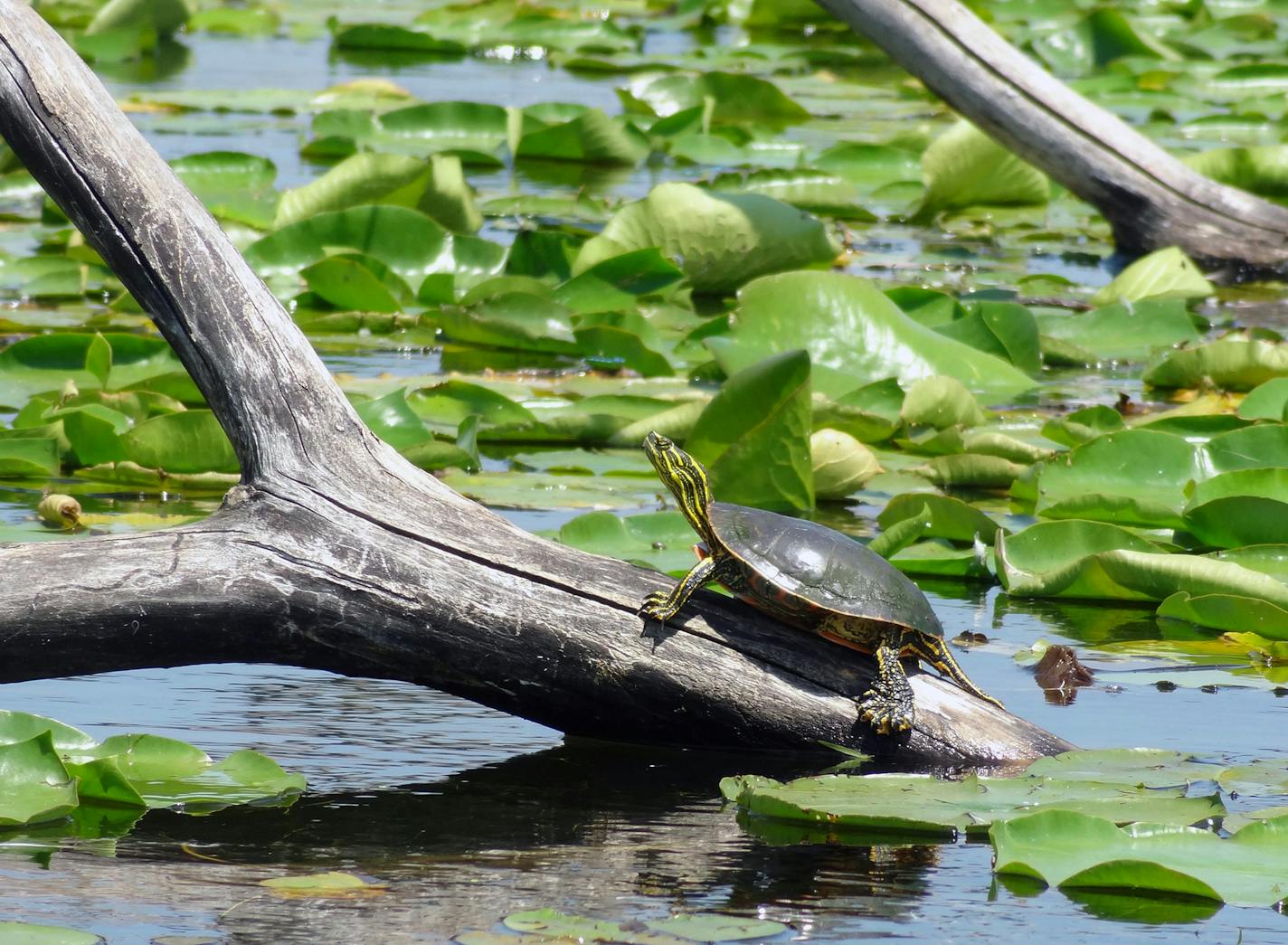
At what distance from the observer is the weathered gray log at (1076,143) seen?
6.83m

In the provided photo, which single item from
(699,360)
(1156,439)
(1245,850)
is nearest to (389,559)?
(1245,850)

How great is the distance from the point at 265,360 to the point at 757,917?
4.33 ft

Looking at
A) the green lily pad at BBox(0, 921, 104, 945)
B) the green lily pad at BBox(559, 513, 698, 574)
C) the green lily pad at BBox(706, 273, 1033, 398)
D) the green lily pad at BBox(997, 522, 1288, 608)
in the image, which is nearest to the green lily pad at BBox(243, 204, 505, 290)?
the green lily pad at BBox(706, 273, 1033, 398)

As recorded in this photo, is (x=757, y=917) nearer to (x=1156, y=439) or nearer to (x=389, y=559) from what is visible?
(x=389, y=559)

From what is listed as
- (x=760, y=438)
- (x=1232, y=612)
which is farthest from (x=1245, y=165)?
(x=1232, y=612)

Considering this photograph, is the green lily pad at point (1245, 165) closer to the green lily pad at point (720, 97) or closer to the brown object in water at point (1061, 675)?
the green lily pad at point (720, 97)

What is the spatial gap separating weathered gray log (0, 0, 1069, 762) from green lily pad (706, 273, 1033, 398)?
7.46 ft

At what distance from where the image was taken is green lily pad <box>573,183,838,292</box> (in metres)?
6.45

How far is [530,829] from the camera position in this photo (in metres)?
2.92

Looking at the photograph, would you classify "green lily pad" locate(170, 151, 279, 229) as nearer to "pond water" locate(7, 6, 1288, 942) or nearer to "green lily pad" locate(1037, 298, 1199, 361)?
"green lily pad" locate(1037, 298, 1199, 361)

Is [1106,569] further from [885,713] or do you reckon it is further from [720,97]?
[720,97]

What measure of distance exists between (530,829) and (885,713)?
63cm

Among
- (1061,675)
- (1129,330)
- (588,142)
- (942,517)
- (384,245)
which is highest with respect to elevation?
(588,142)

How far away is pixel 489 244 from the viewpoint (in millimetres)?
6496
